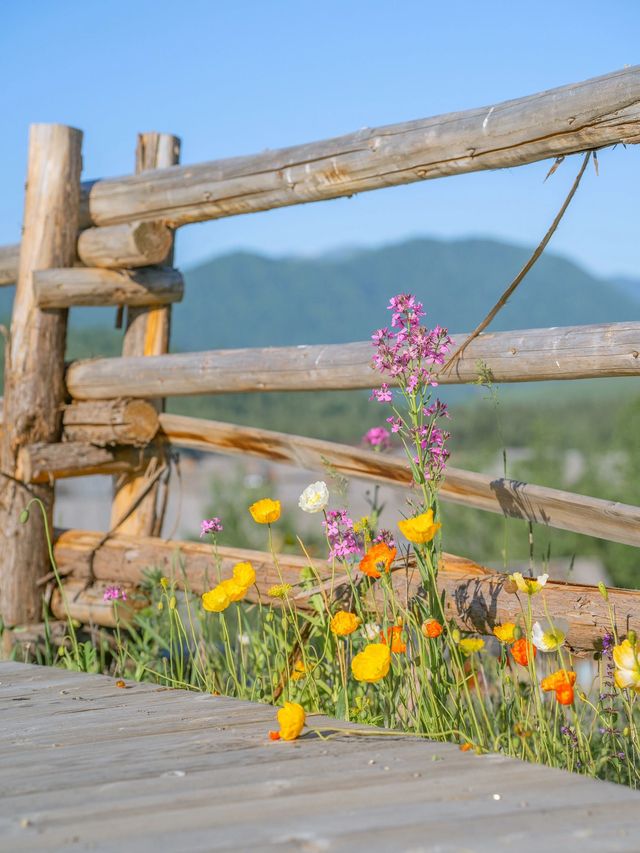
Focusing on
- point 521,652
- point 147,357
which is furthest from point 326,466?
point 147,357

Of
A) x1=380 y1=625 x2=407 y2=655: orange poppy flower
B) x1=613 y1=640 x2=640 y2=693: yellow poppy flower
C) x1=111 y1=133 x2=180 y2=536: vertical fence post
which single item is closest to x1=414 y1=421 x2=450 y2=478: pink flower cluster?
x1=380 y1=625 x2=407 y2=655: orange poppy flower

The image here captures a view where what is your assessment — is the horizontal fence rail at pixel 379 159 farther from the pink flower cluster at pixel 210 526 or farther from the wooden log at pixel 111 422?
the pink flower cluster at pixel 210 526

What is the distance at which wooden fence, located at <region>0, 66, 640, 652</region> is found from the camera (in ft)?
9.44

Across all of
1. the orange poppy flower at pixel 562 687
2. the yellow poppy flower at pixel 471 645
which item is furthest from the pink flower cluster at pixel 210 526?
the orange poppy flower at pixel 562 687

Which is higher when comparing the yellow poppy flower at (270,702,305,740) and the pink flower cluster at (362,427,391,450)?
the pink flower cluster at (362,427,391,450)

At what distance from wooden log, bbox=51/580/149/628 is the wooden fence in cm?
1

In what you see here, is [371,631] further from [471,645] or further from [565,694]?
[565,694]

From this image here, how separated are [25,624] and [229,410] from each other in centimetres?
5844

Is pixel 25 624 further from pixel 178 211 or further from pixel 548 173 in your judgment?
pixel 548 173

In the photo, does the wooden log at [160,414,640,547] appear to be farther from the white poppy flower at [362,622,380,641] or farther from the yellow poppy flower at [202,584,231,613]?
the yellow poppy flower at [202,584,231,613]

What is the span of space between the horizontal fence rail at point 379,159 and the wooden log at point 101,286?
0.10 meters

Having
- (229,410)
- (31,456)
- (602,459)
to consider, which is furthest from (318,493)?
(229,410)

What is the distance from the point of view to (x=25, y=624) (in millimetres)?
3943

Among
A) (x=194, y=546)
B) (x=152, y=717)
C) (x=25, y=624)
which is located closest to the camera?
(x=152, y=717)
